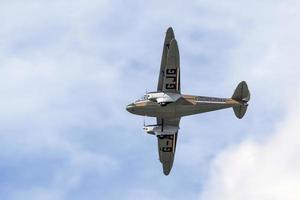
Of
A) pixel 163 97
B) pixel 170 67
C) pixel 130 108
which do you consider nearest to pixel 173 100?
pixel 163 97

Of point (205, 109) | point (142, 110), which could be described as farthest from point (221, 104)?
point (142, 110)

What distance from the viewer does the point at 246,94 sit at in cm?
16438

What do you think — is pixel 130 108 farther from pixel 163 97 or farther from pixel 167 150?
pixel 167 150

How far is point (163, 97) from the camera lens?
527 ft

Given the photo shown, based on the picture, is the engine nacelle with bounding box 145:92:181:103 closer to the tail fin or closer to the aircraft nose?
the aircraft nose

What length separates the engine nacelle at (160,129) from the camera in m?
169

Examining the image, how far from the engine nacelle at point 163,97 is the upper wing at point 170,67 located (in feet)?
2.58

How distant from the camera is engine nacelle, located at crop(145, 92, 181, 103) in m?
160

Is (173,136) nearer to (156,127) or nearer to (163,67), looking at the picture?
(156,127)

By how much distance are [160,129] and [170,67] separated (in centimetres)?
1499

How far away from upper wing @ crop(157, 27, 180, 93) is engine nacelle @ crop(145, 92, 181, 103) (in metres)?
0.79

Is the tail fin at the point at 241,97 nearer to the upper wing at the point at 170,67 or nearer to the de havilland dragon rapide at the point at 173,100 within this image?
the de havilland dragon rapide at the point at 173,100

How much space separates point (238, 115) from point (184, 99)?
10110 mm

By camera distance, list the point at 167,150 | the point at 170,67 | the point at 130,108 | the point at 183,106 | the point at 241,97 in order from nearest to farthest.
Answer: the point at 170,67, the point at 183,106, the point at 130,108, the point at 241,97, the point at 167,150
